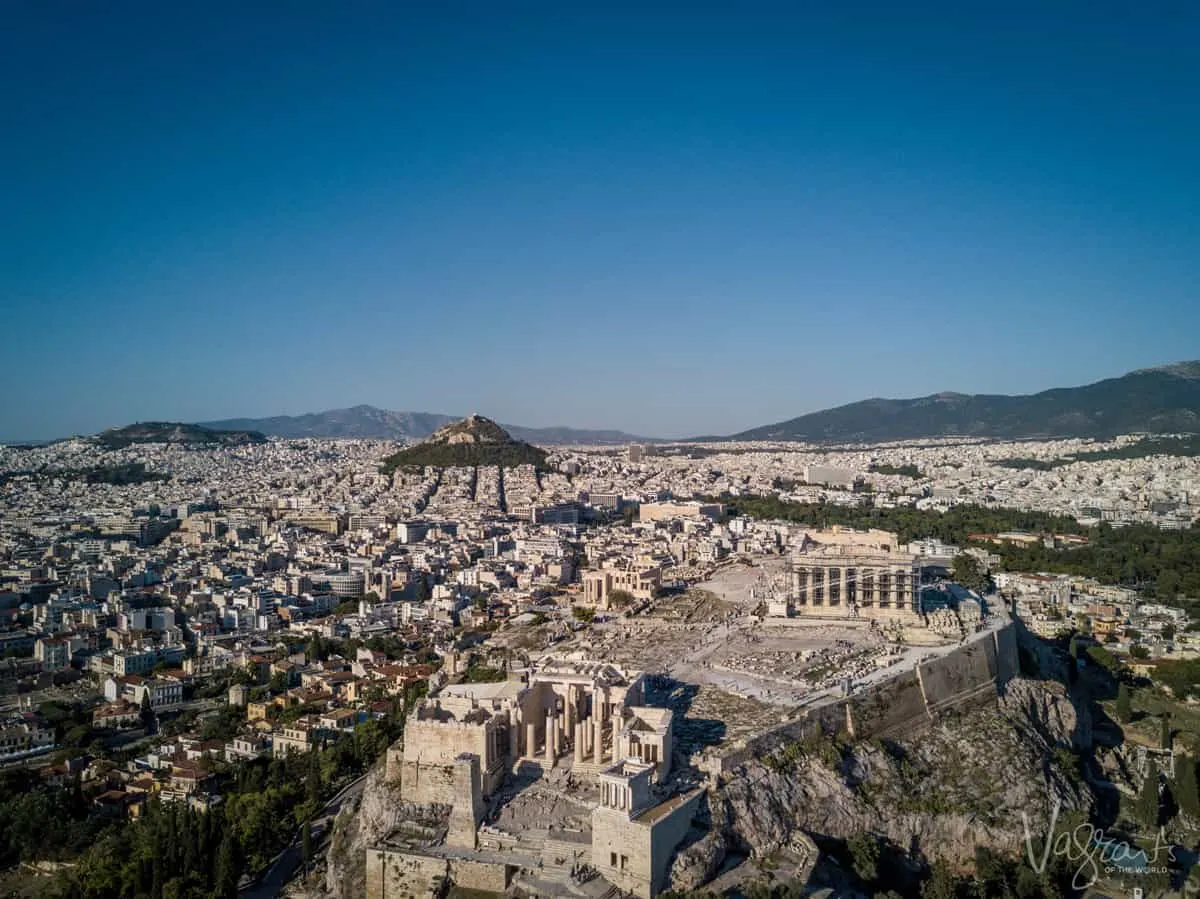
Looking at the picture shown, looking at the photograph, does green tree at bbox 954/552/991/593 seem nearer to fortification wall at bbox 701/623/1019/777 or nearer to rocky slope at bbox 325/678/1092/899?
fortification wall at bbox 701/623/1019/777

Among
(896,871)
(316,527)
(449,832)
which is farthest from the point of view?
(316,527)

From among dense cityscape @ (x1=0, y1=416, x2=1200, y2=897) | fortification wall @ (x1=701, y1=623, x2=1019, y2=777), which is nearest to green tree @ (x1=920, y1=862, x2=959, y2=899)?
dense cityscape @ (x1=0, y1=416, x2=1200, y2=897)

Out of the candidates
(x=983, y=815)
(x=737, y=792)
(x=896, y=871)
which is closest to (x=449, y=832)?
(x=737, y=792)

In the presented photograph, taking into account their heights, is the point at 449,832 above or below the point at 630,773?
below

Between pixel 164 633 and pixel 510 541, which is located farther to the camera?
pixel 510 541

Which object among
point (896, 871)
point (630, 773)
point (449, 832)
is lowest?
point (896, 871)

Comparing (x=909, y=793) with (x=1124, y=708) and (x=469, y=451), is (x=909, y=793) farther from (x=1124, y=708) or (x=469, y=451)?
(x=469, y=451)

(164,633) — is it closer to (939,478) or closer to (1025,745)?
(1025,745)
